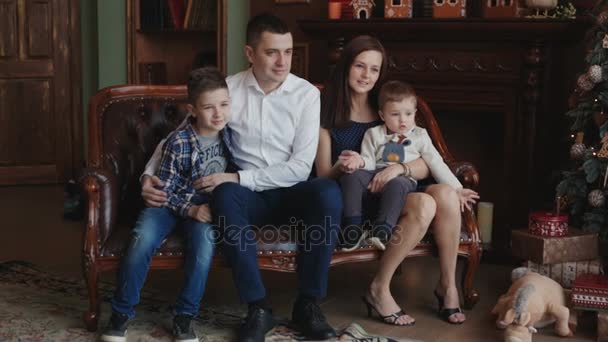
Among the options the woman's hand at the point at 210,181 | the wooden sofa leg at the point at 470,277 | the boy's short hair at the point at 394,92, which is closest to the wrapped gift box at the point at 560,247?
the wooden sofa leg at the point at 470,277

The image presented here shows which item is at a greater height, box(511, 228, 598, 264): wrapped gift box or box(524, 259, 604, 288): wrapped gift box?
box(511, 228, 598, 264): wrapped gift box

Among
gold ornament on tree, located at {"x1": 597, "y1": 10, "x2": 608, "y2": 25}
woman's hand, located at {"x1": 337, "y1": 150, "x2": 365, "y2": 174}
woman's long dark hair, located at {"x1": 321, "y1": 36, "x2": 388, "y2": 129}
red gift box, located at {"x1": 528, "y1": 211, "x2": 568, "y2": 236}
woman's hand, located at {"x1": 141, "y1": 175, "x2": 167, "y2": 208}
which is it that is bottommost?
red gift box, located at {"x1": 528, "y1": 211, "x2": 568, "y2": 236}

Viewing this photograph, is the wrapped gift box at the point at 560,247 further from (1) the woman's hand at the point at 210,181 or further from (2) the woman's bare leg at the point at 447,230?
(1) the woman's hand at the point at 210,181

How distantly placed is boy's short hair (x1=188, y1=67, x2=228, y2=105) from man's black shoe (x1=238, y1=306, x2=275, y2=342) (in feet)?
2.64

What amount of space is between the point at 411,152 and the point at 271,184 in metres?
0.59

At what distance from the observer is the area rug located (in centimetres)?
295

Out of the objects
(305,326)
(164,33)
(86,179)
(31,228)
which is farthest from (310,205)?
(164,33)

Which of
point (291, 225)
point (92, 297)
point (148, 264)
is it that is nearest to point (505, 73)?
point (291, 225)

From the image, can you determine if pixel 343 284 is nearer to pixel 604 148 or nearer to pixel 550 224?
pixel 550 224

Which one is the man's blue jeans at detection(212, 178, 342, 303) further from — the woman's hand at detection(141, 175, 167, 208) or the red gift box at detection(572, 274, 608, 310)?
the red gift box at detection(572, 274, 608, 310)

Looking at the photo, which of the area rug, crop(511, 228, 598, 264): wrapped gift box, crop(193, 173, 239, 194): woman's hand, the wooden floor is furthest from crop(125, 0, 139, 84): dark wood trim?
crop(511, 228, 598, 264): wrapped gift box

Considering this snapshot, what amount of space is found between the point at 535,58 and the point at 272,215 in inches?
65.2

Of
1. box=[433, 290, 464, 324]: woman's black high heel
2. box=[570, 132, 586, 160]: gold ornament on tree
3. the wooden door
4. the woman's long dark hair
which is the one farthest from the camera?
the wooden door

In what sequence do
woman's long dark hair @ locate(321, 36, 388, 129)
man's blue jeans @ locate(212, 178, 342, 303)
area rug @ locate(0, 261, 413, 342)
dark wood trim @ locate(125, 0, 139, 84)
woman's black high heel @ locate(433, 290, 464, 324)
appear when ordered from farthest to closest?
1. dark wood trim @ locate(125, 0, 139, 84)
2. woman's long dark hair @ locate(321, 36, 388, 129)
3. woman's black high heel @ locate(433, 290, 464, 324)
4. area rug @ locate(0, 261, 413, 342)
5. man's blue jeans @ locate(212, 178, 342, 303)
